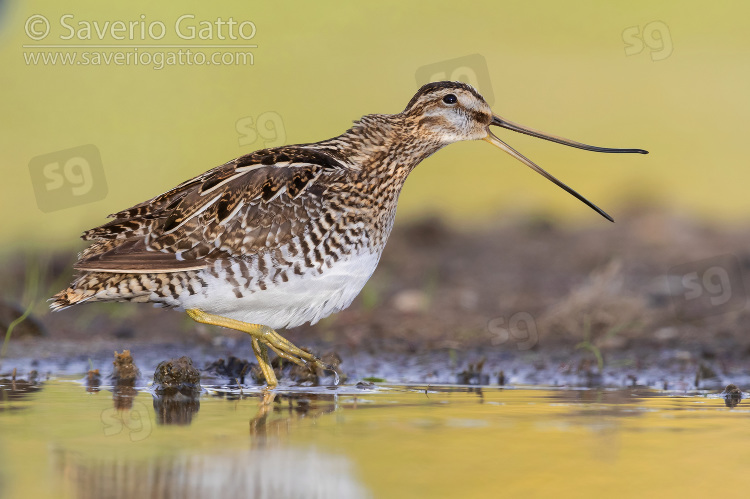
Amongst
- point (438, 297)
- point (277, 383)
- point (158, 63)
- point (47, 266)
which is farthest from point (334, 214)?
point (158, 63)

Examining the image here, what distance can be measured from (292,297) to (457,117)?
5.97ft

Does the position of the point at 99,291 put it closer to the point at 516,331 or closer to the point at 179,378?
the point at 179,378

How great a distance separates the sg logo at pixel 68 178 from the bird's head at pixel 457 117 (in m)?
4.47

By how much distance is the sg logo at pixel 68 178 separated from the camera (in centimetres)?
1122

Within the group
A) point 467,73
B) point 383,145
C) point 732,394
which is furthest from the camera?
point 467,73

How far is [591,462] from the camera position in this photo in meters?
4.64

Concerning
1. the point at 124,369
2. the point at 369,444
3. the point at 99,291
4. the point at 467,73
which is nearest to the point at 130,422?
the point at 369,444

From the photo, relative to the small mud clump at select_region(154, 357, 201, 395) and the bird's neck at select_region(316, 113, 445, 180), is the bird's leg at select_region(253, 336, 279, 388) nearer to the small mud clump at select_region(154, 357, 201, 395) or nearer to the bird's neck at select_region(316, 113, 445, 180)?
the small mud clump at select_region(154, 357, 201, 395)

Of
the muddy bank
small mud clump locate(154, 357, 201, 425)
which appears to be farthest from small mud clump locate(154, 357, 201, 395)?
the muddy bank

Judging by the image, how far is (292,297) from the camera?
696cm

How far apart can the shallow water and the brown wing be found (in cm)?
85

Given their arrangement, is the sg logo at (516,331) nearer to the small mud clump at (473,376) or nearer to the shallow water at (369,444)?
the small mud clump at (473,376)

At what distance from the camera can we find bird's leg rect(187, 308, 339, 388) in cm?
709

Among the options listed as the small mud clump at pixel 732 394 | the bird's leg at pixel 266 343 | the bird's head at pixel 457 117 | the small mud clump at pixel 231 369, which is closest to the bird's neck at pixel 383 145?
the bird's head at pixel 457 117
